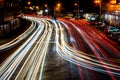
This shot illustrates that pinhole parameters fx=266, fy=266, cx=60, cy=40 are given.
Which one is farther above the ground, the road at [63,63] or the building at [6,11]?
the building at [6,11]

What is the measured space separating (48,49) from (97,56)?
785 cm

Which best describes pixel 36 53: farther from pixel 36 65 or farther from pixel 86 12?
pixel 86 12

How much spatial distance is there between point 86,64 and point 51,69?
12.4ft

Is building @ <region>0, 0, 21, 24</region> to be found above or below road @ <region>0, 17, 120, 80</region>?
above

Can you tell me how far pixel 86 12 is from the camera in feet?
317

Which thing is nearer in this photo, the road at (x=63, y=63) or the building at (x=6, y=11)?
the road at (x=63, y=63)

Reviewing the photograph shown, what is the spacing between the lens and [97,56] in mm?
30359

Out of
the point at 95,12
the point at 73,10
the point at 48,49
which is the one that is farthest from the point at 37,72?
the point at 73,10

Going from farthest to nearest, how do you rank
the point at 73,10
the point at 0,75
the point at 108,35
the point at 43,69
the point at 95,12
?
the point at 73,10
the point at 95,12
the point at 108,35
the point at 43,69
the point at 0,75

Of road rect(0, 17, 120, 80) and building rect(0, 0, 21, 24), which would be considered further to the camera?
building rect(0, 0, 21, 24)

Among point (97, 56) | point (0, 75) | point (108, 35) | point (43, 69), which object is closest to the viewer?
point (0, 75)

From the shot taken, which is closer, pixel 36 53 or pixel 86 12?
pixel 36 53

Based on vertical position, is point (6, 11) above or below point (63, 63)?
above

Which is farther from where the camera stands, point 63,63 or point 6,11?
point 6,11
